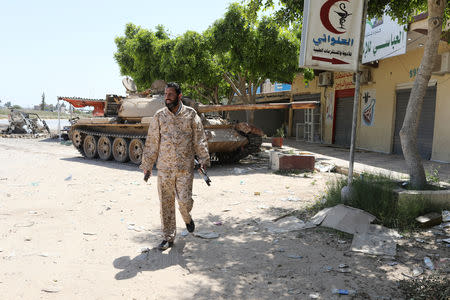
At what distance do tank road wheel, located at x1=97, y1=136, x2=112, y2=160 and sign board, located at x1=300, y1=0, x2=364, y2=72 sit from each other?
8836 millimetres

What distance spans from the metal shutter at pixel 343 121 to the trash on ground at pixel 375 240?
1332 centimetres

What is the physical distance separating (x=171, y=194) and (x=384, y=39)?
37.1 feet

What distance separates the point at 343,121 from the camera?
58.5ft

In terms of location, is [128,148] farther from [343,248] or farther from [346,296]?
[346,296]

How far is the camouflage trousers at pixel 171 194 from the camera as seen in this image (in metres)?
4.03

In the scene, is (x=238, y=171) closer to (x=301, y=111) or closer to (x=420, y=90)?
(x=420, y=90)

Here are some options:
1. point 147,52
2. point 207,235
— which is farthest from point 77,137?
point 207,235

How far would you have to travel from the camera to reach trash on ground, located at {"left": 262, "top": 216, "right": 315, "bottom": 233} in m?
4.82

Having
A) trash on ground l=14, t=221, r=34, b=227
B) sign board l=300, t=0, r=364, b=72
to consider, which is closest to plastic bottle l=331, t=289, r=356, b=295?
sign board l=300, t=0, r=364, b=72

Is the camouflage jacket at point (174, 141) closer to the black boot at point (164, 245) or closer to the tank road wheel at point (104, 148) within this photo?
the black boot at point (164, 245)

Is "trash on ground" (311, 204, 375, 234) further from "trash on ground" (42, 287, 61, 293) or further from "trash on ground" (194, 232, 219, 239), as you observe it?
"trash on ground" (42, 287, 61, 293)

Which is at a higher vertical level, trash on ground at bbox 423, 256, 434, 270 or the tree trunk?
the tree trunk

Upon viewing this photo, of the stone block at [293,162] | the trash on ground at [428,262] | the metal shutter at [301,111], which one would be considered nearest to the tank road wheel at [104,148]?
the stone block at [293,162]

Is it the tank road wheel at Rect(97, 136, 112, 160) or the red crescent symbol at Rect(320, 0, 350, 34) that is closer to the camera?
the red crescent symbol at Rect(320, 0, 350, 34)
